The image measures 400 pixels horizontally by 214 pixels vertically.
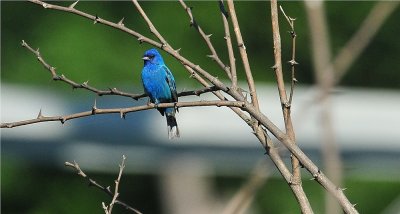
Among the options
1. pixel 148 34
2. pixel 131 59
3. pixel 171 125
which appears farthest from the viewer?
pixel 131 59

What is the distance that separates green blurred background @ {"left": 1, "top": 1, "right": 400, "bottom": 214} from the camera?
41.2 ft

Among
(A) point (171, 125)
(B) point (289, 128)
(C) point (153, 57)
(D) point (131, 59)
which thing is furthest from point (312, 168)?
(D) point (131, 59)

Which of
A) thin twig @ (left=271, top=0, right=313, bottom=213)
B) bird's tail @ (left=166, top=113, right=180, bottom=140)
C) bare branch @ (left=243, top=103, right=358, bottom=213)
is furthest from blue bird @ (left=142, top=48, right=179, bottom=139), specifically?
bare branch @ (left=243, top=103, right=358, bottom=213)

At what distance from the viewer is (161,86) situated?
575 centimetres

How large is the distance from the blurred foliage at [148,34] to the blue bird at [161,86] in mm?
7666

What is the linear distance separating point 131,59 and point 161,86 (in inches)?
356

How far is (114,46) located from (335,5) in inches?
133

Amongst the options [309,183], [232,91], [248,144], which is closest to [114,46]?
[309,183]

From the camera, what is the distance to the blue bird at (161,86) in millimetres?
5656

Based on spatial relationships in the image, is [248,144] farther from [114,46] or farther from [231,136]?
[114,46]

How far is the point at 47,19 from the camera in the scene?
51.4 ft

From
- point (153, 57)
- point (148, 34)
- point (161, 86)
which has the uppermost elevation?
point (148, 34)

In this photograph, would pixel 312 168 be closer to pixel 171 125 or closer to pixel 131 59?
pixel 171 125

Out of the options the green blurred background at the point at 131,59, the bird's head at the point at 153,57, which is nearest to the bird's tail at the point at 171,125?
the bird's head at the point at 153,57
